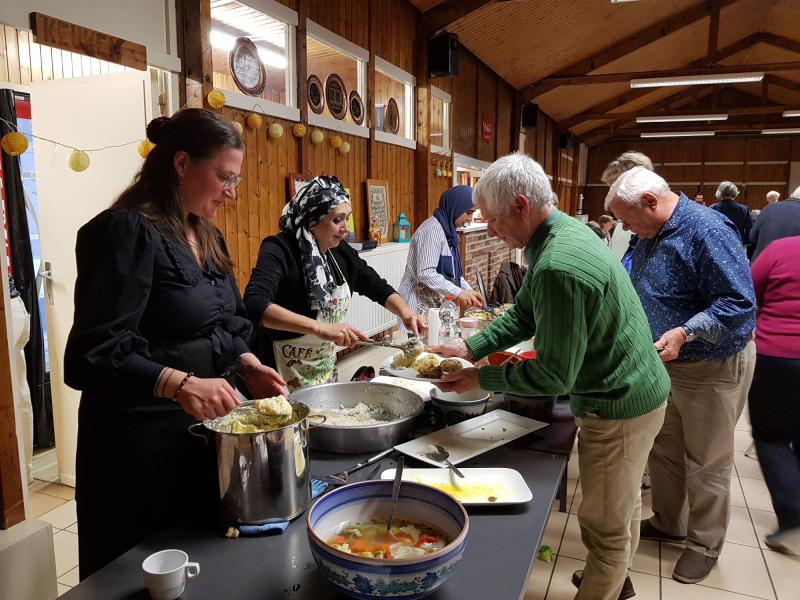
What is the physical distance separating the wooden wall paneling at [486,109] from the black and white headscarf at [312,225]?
628 centimetres

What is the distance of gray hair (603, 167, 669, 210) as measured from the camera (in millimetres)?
2301

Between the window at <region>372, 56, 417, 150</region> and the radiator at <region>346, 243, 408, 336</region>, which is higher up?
the window at <region>372, 56, 417, 150</region>

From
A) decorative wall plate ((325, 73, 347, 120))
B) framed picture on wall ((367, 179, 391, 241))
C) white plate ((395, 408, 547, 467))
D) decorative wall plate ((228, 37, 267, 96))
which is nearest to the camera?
white plate ((395, 408, 547, 467))

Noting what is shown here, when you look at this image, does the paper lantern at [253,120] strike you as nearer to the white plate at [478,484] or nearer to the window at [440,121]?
the white plate at [478,484]

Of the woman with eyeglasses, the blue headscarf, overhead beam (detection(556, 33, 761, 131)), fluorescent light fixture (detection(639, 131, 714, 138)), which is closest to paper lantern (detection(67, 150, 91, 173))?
the woman with eyeglasses

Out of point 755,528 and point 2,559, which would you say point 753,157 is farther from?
point 2,559

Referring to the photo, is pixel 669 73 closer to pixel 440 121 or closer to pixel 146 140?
pixel 440 121

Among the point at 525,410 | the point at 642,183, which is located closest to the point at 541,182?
the point at 525,410

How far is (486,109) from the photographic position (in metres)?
8.62

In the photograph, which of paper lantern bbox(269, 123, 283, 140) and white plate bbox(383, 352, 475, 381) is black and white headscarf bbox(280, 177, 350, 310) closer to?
white plate bbox(383, 352, 475, 381)

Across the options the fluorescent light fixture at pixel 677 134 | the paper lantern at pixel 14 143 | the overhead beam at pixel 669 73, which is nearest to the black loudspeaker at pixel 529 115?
the overhead beam at pixel 669 73

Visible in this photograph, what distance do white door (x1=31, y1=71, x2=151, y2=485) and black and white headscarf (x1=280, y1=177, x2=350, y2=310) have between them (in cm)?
122

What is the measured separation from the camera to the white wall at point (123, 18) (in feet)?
7.94

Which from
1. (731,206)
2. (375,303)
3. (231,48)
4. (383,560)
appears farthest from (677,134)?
(383,560)
